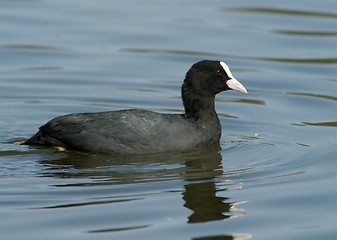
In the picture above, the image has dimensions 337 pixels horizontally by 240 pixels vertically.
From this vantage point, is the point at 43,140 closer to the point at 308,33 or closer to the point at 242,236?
the point at 242,236

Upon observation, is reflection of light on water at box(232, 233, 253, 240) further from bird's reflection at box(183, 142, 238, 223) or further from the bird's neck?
the bird's neck

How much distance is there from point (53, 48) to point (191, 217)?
8.14m

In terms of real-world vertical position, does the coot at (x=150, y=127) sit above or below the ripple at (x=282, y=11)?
below

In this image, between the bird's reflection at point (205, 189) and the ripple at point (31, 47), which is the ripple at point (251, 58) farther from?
the bird's reflection at point (205, 189)

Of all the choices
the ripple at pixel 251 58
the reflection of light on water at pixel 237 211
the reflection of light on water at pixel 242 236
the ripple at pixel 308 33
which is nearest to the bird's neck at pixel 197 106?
the reflection of light on water at pixel 237 211

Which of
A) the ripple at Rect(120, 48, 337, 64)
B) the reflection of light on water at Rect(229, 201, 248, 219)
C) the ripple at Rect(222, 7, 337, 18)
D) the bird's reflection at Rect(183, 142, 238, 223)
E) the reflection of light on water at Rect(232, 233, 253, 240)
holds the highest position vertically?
the ripple at Rect(222, 7, 337, 18)

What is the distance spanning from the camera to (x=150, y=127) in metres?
8.98

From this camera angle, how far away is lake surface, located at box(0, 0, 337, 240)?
22.6 feet

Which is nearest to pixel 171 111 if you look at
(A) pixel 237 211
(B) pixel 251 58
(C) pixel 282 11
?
(B) pixel 251 58

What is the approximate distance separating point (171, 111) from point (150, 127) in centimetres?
223

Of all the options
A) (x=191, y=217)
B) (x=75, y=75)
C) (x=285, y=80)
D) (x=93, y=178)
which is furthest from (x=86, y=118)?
(x=285, y=80)

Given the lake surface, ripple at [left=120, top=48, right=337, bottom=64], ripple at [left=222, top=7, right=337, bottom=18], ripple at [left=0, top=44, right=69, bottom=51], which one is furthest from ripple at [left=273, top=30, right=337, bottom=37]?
ripple at [left=0, top=44, right=69, bottom=51]

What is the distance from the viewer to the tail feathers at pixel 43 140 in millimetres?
9258

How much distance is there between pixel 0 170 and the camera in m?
8.32
